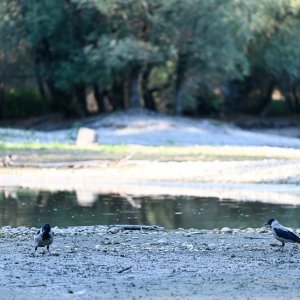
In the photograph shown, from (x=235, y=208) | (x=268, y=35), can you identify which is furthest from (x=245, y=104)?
(x=235, y=208)

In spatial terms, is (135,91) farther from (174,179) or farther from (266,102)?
(174,179)

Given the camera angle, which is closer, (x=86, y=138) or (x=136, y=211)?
(x=136, y=211)

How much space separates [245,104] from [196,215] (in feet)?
116

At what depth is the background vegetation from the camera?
42969 millimetres

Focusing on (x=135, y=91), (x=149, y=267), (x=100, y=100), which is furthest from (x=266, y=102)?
(x=149, y=267)

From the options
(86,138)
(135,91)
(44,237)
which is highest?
(44,237)

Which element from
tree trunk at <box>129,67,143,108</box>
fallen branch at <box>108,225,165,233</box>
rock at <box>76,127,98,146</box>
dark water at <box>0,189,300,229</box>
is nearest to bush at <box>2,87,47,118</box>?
tree trunk at <box>129,67,143,108</box>

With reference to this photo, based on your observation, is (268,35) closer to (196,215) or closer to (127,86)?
(127,86)

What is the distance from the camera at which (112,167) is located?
27.6 metres

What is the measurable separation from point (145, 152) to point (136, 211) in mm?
11542

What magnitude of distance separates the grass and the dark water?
681 cm

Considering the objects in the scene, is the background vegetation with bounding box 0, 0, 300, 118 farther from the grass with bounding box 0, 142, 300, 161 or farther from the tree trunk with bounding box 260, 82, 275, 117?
the grass with bounding box 0, 142, 300, 161

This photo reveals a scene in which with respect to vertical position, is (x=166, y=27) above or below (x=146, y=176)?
above

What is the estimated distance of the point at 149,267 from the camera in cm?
1076
